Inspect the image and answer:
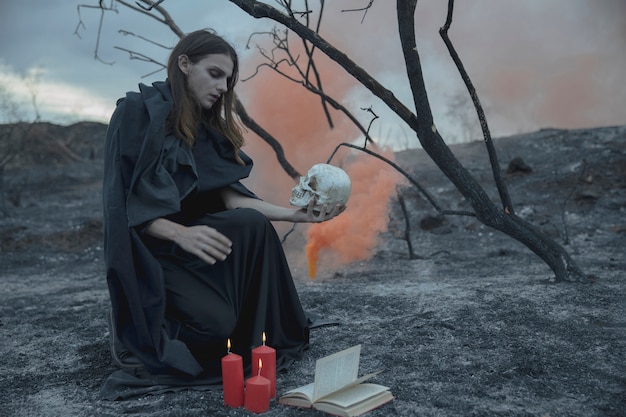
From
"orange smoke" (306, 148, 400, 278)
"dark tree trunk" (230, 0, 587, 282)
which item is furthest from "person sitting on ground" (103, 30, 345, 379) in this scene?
"orange smoke" (306, 148, 400, 278)

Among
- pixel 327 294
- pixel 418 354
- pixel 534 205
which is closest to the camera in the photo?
pixel 418 354

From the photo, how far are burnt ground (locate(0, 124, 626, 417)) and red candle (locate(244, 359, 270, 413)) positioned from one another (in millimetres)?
69

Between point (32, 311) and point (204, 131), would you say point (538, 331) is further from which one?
point (32, 311)

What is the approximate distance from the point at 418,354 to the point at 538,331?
81 centimetres

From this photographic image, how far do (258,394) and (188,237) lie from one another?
797 mm

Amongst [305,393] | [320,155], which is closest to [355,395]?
[305,393]

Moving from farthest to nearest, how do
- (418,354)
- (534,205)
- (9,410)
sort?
(534,205) → (418,354) → (9,410)

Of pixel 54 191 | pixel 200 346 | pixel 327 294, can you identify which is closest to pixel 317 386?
pixel 200 346

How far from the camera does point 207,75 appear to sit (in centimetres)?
312

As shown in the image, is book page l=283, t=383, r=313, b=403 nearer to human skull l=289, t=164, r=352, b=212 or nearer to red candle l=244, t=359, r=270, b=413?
red candle l=244, t=359, r=270, b=413

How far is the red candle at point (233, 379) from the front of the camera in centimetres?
246

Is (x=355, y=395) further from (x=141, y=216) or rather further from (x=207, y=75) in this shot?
(x=207, y=75)

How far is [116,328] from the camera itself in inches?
115

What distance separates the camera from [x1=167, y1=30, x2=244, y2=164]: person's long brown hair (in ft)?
9.93
